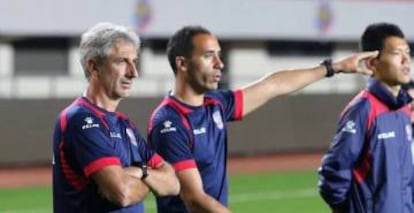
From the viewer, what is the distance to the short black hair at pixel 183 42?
540 centimetres

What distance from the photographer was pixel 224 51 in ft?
101

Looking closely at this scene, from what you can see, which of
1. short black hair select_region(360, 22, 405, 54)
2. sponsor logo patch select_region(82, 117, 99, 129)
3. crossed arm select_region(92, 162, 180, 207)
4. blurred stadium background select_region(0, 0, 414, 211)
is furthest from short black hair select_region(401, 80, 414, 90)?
blurred stadium background select_region(0, 0, 414, 211)

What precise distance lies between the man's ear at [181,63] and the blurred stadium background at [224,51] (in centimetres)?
1340

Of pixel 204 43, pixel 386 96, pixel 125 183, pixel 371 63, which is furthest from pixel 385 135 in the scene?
pixel 125 183

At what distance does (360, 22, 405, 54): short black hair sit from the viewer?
5.68 m

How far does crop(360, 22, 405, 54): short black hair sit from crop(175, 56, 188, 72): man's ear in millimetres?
1110

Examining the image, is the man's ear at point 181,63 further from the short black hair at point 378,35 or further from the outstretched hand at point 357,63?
the short black hair at point 378,35

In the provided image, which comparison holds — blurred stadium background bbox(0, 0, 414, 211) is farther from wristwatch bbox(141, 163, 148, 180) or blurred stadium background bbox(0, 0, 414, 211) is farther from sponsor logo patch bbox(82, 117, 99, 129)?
sponsor logo patch bbox(82, 117, 99, 129)

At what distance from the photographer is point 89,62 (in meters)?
4.64

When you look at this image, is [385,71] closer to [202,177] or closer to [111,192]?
[202,177]

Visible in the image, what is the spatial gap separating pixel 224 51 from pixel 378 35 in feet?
82.1

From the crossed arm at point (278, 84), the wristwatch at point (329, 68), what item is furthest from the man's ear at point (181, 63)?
the wristwatch at point (329, 68)

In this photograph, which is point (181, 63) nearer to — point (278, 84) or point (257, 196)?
point (278, 84)

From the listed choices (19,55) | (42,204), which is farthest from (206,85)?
(19,55)
